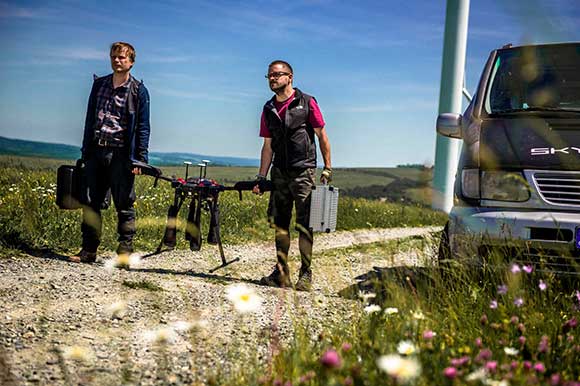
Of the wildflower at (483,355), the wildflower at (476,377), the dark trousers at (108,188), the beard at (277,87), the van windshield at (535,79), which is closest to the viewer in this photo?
the wildflower at (476,377)

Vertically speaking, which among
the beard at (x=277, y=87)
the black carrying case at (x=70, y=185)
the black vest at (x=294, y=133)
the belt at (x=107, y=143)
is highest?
the beard at (x=277, y=87)

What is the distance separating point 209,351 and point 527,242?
2254mm

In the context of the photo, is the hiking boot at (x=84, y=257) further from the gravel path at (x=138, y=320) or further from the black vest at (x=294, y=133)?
the black vest at (x=294, y=133)

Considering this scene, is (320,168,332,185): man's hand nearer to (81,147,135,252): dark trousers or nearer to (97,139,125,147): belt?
(81,147,135,252): dark trousers

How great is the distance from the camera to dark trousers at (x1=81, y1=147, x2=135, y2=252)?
6543mm

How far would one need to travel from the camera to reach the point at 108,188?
6.93 meters

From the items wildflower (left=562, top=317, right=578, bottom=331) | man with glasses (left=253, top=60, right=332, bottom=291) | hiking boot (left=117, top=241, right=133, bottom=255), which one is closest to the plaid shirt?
hiking boot (left=117, top=241, right=133, bottom=255)

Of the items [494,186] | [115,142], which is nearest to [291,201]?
[115,142]

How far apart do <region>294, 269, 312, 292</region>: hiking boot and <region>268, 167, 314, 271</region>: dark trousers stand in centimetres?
4

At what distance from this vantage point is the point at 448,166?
1670 centimetres

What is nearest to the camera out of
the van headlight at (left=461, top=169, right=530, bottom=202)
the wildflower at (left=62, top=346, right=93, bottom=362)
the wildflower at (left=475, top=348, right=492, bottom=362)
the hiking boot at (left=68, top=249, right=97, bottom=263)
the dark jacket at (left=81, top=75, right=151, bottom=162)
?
the wildflower at (left=475, top=348, right=492, bottom=362)

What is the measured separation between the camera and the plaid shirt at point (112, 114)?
641 cm

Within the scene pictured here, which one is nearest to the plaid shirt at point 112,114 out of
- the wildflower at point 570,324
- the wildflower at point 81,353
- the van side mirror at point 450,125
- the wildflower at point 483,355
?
the van side mirror at point 450,125

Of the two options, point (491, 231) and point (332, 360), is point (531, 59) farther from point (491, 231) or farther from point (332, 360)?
point (332, 360)
